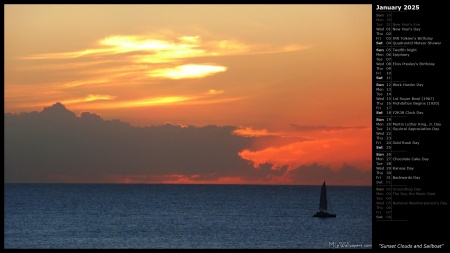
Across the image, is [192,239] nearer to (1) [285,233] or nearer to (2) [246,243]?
(2) [246,243]

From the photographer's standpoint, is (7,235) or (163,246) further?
(7,235)

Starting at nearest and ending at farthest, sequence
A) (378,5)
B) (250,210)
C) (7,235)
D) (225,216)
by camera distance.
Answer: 1. (378,5)
2. (7,235)
3. (225,216)
4. (250,210)

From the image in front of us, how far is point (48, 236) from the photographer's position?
4513 inches

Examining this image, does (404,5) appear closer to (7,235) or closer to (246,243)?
(246,243)

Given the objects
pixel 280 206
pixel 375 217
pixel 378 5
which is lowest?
pixel 280 206

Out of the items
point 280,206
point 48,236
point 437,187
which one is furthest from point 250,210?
point 437,187

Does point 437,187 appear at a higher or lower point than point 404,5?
lower

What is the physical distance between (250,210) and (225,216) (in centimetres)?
2066

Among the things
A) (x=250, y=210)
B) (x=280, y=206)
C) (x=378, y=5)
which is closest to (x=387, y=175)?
(x=378, y=5)

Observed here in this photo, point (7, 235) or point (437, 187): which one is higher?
point (437, 187)

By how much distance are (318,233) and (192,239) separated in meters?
21.6

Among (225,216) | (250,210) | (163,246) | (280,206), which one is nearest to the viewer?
(163,246)

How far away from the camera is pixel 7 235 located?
117250 mm

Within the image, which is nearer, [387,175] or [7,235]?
[387,175]
